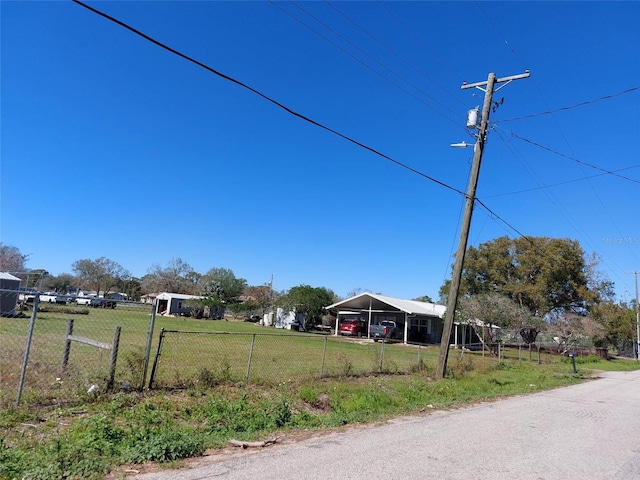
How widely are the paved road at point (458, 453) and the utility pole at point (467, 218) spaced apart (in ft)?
15.7

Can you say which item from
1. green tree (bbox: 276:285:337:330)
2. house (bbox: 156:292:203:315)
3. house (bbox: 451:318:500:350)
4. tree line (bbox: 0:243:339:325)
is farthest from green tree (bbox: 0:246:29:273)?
house (bbox: 451:318:500:350)

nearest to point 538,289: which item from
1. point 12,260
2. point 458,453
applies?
point 458,453

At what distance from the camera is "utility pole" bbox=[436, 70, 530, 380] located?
14570 mm

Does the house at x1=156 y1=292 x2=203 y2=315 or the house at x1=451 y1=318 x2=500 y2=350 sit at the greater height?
the house at x1=451 y1=318 x2=500 y2=350

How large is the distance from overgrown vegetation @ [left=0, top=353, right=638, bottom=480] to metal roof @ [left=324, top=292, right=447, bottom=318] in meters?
24.8

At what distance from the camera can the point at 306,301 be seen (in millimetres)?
45781

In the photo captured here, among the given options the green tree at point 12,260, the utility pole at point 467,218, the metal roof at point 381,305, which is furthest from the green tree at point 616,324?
the green tree at point 12,260

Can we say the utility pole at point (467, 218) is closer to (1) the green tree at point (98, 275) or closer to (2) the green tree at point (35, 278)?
(2) the green tree at point (35, 278)

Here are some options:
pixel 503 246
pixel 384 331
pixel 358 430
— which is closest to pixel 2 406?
pixel 358 430

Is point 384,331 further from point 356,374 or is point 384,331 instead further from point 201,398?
point 201,398

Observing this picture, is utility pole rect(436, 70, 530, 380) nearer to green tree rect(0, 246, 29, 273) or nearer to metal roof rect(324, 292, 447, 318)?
metal roof rect(324, 292, 447, 318)

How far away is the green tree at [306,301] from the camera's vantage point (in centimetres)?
4588

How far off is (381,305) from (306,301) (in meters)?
8.42

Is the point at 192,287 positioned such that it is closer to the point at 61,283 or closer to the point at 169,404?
the point at 61,283
